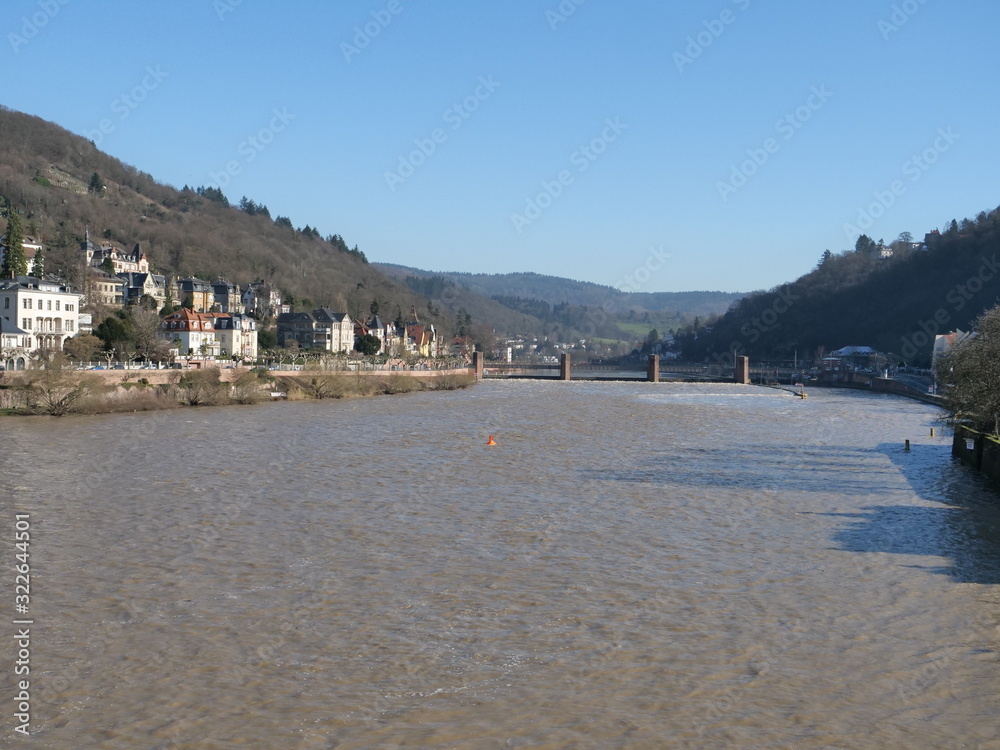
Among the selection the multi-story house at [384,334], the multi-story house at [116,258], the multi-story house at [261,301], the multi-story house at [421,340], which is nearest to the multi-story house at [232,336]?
the multi-story house at [261,301]

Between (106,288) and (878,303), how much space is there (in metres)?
113

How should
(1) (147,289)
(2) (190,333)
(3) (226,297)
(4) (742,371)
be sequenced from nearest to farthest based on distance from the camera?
(2) (190,333)
(1) (147,289)
(3) (226,297)
(4) (742,371)

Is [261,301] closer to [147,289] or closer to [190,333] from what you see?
[147,289]

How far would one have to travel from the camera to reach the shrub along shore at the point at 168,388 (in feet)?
135

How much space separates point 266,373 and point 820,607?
5025 cm

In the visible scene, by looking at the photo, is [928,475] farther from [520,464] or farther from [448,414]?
[448,414]

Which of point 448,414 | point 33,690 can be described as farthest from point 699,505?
point 448,414

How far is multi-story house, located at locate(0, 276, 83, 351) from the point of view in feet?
190

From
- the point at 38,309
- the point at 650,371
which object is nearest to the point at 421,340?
the point at 650,371

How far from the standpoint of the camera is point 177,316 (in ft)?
262

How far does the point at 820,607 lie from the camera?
42.9 ft

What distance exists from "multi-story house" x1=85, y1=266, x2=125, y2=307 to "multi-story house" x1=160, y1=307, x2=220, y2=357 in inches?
248

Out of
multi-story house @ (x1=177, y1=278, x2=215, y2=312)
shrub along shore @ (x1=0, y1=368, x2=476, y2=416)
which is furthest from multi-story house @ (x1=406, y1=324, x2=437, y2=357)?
shrub along shore @ (x1=0, y1=368, x2=476, y2=416)

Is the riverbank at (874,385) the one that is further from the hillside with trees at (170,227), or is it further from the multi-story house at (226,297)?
the multi-story house at (226,297)
